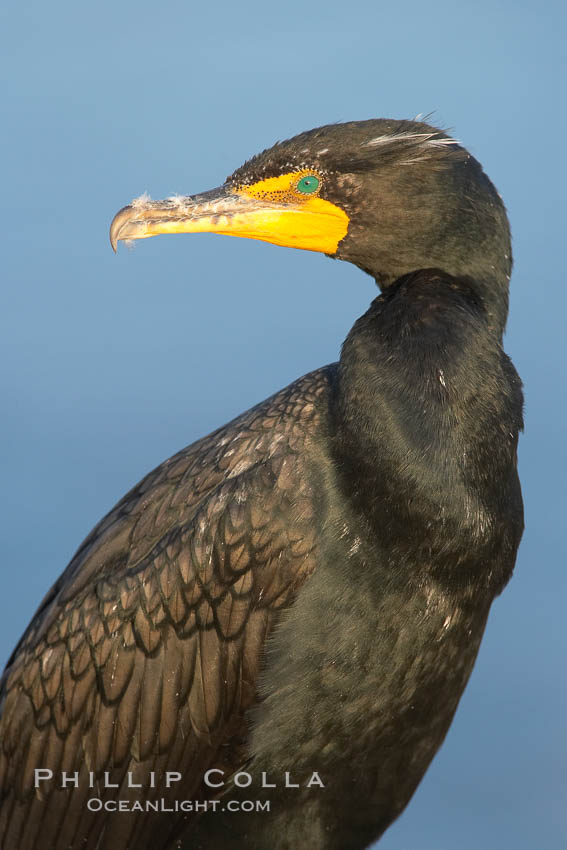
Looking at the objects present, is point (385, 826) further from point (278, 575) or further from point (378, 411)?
point (378, 411)

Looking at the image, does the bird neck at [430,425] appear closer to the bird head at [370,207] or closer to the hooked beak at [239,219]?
the bird head at [370,207]

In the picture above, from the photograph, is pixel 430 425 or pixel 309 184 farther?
pixel 309 184

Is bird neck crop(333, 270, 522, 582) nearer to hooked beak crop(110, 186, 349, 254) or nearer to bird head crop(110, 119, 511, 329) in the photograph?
bird head crop(110, 119, 511, 329)

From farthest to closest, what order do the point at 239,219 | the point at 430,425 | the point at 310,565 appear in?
the point at 239,219 < the point at 310,565 < the point at 430,425

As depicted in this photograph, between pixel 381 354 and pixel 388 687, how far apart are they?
97 cm

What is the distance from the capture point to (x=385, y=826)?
360 centimetres

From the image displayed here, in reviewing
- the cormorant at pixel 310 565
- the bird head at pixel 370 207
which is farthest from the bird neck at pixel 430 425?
the bird head at pixel 370 207

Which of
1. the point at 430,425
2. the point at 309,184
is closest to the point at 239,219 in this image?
the point at 309,184

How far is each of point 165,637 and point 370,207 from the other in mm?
1396

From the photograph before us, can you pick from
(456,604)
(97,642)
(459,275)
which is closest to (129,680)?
(97,642)

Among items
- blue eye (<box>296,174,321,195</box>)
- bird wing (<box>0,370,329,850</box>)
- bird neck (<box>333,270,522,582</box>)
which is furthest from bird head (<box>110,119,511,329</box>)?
bird wing (<box>0,370,329,850</box>)

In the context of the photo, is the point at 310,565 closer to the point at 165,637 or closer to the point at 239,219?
A: the point at 165,637

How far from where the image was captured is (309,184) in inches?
126

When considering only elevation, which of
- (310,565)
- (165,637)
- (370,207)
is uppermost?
(370,207)
